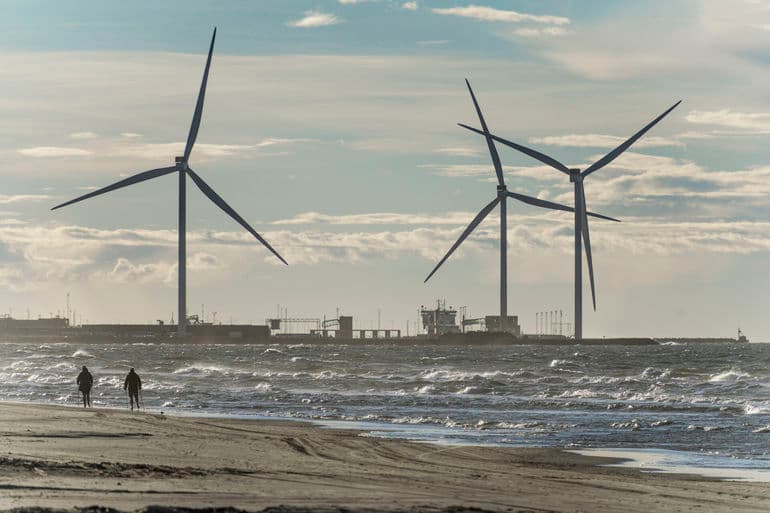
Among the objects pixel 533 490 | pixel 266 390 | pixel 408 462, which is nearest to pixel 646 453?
pixel 408 462

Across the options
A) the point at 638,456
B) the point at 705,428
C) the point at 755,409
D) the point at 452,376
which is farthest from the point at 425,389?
the point at 638,456

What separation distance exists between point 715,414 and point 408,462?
93.7ft

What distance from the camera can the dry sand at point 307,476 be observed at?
2119 centimetres

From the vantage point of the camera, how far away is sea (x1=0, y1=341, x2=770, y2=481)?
42.6 m

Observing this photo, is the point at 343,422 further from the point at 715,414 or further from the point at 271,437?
the point at 715,414

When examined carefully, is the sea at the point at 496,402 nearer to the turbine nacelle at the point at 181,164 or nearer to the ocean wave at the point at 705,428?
the ocean wave at the point at 705,428

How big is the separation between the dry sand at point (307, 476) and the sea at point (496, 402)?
16.1ft

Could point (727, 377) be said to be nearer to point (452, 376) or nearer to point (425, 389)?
point (452, 376)

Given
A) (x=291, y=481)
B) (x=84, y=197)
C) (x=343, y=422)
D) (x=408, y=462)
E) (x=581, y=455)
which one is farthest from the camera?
(x=84, y=197)

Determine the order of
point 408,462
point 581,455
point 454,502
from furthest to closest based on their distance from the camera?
point 581,455 → point 408,462 → point 454,502

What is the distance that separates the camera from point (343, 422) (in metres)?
51.5

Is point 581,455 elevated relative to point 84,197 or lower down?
lower down

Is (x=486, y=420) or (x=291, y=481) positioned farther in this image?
(x=486, y=420)

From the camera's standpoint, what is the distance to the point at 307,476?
1022 inches
